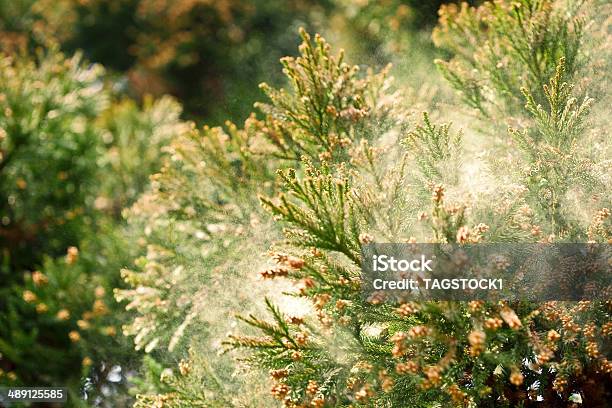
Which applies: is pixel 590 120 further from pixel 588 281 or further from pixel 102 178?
pixel 102 178

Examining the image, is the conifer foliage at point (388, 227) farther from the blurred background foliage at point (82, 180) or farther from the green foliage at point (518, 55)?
the blurred background foliage at point (82, 180)

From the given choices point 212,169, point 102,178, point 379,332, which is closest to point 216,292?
point 212,169

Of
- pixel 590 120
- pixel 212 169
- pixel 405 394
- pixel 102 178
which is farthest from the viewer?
pixel 102 178

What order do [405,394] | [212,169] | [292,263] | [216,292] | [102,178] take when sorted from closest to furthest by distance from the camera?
[292,263] < [405,394] < [216,292] < [212,169] < [102,178]

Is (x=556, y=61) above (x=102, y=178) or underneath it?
underneath

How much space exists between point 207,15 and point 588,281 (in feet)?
21.1

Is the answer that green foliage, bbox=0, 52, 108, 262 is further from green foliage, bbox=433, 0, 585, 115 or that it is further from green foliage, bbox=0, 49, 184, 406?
green foliage, bbox=433, 0, 585, 115

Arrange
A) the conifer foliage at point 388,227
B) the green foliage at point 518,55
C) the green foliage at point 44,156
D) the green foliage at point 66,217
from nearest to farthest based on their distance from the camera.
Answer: the conifer foliage at point 388,227, the green foliage at point 518,55, the green foliage at point 66,217, the green foliage at point 44,156

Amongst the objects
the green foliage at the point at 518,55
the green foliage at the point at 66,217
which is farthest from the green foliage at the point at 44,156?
the green foliage at the point at 518,55

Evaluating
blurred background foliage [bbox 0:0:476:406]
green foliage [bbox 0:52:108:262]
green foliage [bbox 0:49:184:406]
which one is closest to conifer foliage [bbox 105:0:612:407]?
blurred background foliage [bbox 0:0:476:406]

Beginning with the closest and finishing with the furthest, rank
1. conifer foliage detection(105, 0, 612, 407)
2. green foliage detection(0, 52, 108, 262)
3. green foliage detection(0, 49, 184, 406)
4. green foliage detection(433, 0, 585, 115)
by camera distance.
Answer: conifer foliage detection(105, 0, 612, 407) < green foliage detection(433, 0, 585, 115) < green foliage detection(0, 49, 184, 406) < green foliage detection(0, 52, 108, 262)

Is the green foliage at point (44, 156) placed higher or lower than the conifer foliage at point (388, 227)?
higher

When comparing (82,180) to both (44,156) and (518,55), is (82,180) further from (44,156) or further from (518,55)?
(518,55)

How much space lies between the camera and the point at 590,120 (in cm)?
254
